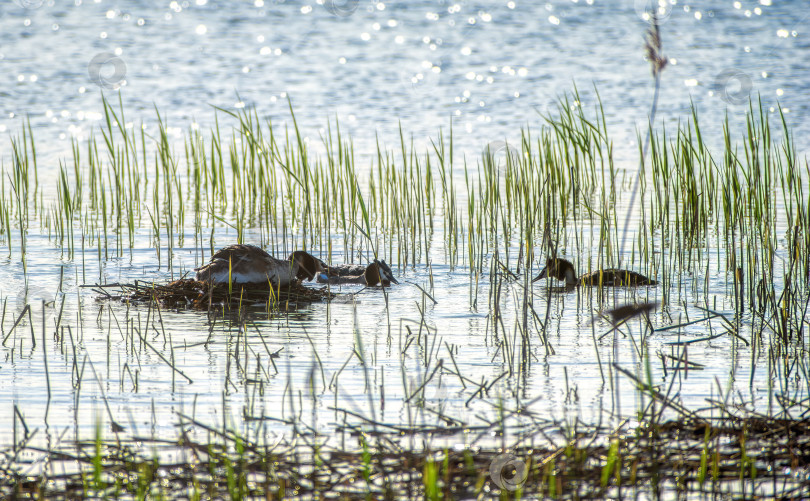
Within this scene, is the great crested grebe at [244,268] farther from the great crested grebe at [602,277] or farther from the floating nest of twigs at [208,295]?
the great crested grebe at [602,277]

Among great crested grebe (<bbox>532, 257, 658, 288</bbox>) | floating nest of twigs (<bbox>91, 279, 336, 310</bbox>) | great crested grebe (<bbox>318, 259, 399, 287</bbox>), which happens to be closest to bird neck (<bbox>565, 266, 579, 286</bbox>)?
great crested grebe (<bbox>532, 257, 658, 288</bbox>)

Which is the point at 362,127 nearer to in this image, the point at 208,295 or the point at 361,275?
the point at 361,275

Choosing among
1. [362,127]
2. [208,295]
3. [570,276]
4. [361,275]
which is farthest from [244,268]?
[362,127]

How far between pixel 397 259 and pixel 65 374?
12.9 feet

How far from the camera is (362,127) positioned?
596 inches

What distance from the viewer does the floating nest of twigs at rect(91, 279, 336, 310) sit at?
5618 mm

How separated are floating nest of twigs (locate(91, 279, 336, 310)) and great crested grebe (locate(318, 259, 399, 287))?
1.03 feet

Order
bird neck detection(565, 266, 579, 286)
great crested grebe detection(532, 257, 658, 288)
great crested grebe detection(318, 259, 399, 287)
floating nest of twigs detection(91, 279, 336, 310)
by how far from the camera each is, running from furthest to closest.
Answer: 1. bird neck detection(565, 266, 579, 286)
2. great crested grebe detection(318, 259, 399, 287)
3. great crested grebe detection(532, 257, 658, 288)
4. floating nest of twigs detection(91, 279, 336, 310)

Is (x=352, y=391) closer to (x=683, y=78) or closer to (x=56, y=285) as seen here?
(x=56, y=285)

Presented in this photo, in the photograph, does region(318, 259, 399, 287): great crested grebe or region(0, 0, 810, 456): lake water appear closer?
region(0, 0, 810, 456): lake water

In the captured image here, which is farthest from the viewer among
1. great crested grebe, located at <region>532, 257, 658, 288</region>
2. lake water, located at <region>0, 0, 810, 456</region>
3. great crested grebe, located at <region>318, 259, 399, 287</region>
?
great crested grebe, located at <region>318, 259, 399, 287</region>

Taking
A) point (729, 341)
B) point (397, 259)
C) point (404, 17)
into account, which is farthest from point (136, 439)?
point (404, 17)

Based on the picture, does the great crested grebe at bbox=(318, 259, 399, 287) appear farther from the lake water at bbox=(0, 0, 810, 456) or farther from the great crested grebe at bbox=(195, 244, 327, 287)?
the great crested grebe at bbox=(195, 244, 327, 287)

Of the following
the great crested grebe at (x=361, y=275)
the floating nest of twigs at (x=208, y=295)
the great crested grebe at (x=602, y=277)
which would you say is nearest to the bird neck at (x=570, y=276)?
the great crested grebe at (x=602, y=277)
